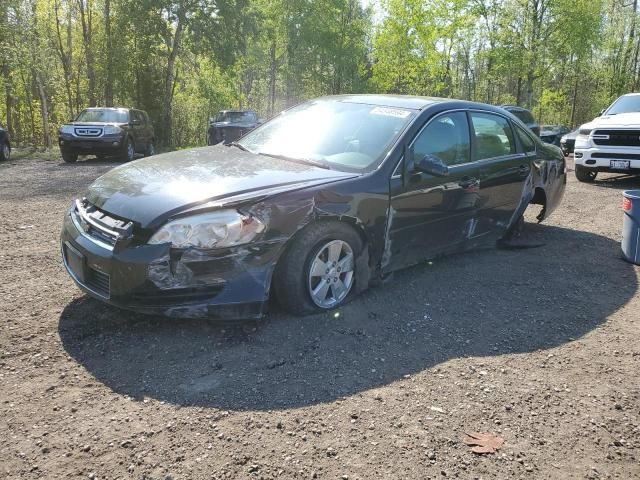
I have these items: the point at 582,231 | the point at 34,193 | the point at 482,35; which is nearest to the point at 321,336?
the point at 582,231

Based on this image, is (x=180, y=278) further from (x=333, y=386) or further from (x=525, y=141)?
(x=525, y=141)

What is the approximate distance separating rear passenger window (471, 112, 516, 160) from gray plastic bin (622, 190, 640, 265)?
1.37 meters

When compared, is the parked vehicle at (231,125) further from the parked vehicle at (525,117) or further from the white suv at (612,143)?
the white suv at (612,143)

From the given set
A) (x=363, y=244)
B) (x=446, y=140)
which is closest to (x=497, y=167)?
(x=446, y=140)

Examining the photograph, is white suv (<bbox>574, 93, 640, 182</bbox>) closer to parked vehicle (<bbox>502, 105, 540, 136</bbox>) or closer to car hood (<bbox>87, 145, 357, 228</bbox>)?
parked vehicle (<bbox>502, 105, 540, 136</bbox>)

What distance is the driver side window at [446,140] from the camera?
441 centimetres

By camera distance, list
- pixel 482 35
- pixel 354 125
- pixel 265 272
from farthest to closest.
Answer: pixel 482 35 < pixel 354 125 < pixel 265 272

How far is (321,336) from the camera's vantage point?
3.55 meters

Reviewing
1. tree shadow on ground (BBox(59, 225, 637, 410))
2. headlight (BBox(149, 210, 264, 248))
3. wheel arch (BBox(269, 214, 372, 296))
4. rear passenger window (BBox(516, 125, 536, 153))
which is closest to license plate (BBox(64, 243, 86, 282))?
tree shadow on ground (BBox(59, 225, 637, 410))

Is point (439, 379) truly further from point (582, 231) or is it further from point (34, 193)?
point (34, 193)

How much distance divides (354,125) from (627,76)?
1542 inches

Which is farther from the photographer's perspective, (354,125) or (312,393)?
(354,125)

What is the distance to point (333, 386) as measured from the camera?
3.01m

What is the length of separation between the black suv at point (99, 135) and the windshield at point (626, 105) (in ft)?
40.7
